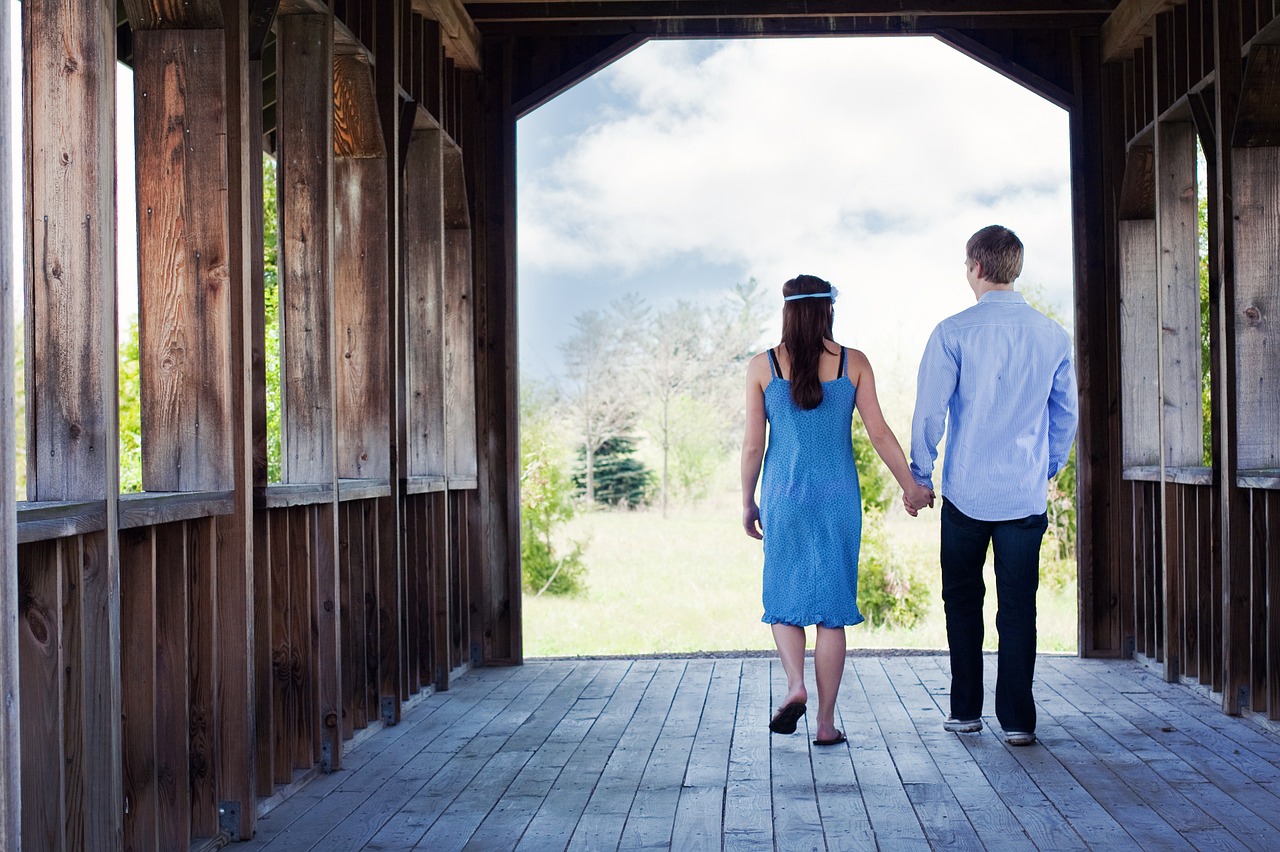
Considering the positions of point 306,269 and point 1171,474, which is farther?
point 1171,474

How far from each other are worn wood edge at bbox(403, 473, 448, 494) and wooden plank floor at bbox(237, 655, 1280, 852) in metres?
0.89

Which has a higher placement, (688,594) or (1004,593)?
(1004,593)

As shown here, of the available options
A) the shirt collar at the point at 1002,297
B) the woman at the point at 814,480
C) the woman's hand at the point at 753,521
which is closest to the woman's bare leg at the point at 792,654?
the woman at the point at 814,480

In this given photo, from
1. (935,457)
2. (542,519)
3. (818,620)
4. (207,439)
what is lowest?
(542,519)

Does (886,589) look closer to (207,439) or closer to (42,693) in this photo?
(207,439)

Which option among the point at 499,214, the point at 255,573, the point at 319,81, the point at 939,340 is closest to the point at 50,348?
the point at 255,573

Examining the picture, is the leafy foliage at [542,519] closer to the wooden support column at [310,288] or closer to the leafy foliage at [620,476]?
the leafy foliage at [620,476]

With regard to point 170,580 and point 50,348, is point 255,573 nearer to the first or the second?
point 170,580

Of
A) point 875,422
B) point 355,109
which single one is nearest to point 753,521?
point 875,422

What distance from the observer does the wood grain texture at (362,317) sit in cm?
505

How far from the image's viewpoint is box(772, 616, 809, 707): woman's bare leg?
4.52 metres

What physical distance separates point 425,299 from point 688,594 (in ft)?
42.4

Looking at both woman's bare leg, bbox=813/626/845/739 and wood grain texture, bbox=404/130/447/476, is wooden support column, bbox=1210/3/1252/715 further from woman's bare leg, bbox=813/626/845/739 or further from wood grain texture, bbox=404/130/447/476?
wood grain texture, bbox=404/130/447/476

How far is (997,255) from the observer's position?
451 cm
